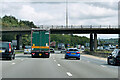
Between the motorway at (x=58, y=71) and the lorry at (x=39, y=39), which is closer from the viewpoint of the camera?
the motorway at (x=58, y=71)

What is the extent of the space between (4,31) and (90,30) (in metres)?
23.7

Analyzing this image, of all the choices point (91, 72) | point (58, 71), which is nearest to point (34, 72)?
point (58, 71)

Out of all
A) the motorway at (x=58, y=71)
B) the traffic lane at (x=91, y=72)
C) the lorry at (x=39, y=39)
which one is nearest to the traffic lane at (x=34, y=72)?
the motorway at (x=58, y=71)

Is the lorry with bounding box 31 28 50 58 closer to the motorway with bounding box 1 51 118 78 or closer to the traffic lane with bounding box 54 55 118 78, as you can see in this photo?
the motorway with bounding box 1 51 118 78

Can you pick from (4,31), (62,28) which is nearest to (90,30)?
(62,28)

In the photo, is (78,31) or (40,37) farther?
(78,31)

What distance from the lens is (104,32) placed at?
241 ft

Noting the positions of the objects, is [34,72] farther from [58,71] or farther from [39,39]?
[39,39]

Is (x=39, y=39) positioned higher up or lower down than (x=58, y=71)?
higher up

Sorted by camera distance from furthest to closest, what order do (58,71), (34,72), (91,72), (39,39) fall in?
(39,39), (58,71), (91,72), (34,72)

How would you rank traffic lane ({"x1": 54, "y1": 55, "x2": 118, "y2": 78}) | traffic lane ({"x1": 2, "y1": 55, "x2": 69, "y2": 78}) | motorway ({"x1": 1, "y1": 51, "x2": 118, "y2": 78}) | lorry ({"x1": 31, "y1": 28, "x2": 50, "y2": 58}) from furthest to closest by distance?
lorry ({"x1": 31, "y1": 28, "x2": 50, "y2": 58}), traffic lane ({"x1": 54, "y1": 55, "x2": 118, "y2": 78}), motorway ({"x1": 1, "y1": 51, "x2": 118, "y2": 78}), traffic lane ({"x1": 2, "y1": 55, "x2": 69, "y2": 78})

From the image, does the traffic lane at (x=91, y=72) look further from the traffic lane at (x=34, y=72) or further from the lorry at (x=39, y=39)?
the lorry at (x=39, y=39)

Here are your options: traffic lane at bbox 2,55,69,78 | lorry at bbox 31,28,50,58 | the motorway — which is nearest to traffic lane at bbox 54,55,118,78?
the motorway

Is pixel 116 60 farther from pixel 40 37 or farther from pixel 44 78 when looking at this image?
pixel 40 37
